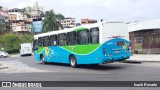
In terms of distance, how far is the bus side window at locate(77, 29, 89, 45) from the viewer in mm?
21484

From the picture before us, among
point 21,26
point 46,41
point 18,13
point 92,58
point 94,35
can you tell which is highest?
point 18,13

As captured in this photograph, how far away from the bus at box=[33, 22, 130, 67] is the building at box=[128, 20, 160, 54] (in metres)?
12.0

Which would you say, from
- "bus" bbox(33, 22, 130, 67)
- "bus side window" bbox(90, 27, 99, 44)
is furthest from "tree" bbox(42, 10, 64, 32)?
"bus side window" bbox(90, 27, 99, 44)

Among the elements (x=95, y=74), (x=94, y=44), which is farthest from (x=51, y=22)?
(x=95, y=74)

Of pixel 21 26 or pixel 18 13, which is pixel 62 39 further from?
pixel 18 13

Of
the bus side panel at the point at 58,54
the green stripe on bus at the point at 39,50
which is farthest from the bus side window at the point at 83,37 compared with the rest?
the green stripe on bus at the point at 39,50

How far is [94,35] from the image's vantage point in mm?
20719

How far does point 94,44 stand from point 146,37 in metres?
15.3

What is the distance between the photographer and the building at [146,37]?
3350cm

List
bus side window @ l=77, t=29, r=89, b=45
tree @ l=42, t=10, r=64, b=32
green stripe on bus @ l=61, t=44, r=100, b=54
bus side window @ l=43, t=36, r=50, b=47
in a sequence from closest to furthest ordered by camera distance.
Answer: green stripe on bus @ l=61, t=44, r=100, b=54 → bus side window @ l=77, t=29, r=89, b=45 → bus side window @ l=43, t=36, r=50, b=47 → tree @ l=42, t=10, r=64, b=32

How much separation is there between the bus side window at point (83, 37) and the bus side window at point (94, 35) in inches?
20.8

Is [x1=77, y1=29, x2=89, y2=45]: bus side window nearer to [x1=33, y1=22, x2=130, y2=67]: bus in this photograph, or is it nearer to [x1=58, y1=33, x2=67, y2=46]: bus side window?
[x1=33, y1=22, x2=130, y2=67]: bus

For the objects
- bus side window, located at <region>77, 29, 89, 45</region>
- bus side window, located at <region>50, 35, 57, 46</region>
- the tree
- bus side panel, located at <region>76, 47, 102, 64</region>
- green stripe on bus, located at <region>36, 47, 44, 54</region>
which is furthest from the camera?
the tree

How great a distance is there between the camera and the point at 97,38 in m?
20.5
